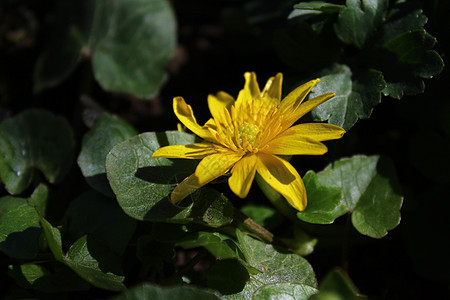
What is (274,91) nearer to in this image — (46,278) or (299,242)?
(299,242)

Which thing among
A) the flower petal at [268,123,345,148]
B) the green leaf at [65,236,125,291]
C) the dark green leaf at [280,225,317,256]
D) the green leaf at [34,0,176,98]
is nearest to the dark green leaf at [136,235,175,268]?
the green leaf at [65,236,125,291]

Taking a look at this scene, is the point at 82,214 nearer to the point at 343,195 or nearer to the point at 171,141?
the point at 171,141

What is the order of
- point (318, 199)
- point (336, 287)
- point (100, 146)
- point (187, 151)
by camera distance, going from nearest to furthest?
1. point (336, 287)
2. point (187, 151)
3. point (318, 199)
4. point (100, 146)

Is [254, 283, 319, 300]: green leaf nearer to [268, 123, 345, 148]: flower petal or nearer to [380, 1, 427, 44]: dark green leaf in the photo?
[268, 123, 345, 148]: flower petal

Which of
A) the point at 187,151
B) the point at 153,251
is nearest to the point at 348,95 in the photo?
the point at 187,151

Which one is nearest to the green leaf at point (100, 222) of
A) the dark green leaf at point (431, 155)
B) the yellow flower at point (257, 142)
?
the yellow flower at point (257, 142)

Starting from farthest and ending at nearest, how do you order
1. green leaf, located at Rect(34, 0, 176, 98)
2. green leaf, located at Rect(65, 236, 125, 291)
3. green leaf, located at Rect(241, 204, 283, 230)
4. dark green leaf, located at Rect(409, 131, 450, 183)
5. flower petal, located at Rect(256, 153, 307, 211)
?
1. green leaf, located at Rect(34, 0, 176, 98)
2. dark green leaf, located at Rect(409, 131, 450, 183)
3. green leaf, located at Rect(241, 204, 283, 230)
4. green leaf, located at Rect(65, 236, 125, 291)
5. flower petal, located at Rect(256, 153, 307, 211)
